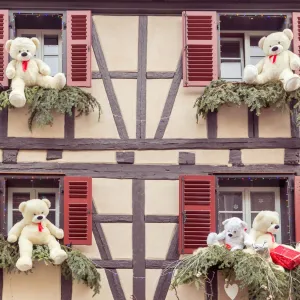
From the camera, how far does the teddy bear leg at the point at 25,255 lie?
1262 centimetres

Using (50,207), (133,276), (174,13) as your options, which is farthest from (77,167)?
(174,13)

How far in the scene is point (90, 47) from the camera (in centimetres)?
1387

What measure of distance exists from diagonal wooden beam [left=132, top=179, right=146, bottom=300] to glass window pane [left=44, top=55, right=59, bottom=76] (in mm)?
1866

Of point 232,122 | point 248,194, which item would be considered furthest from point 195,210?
point 232,122

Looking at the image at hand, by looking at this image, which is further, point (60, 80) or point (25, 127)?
point (25, 127)

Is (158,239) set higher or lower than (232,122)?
lower

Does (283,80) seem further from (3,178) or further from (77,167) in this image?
(3,178)

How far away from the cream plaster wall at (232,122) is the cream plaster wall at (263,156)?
0.79ft

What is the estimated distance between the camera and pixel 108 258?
523 inches

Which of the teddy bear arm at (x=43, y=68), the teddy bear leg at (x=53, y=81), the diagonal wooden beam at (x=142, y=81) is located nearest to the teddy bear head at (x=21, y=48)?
the teddy bear arm at (x=43, y=68)

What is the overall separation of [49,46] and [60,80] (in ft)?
3.49

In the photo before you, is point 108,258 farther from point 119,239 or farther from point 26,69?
point 26,69

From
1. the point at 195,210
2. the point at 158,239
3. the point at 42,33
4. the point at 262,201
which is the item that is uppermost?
the point at 42,33

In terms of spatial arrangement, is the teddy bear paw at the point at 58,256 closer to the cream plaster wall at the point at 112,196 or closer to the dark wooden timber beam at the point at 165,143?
the cream plaster wall at the point at 112,196
